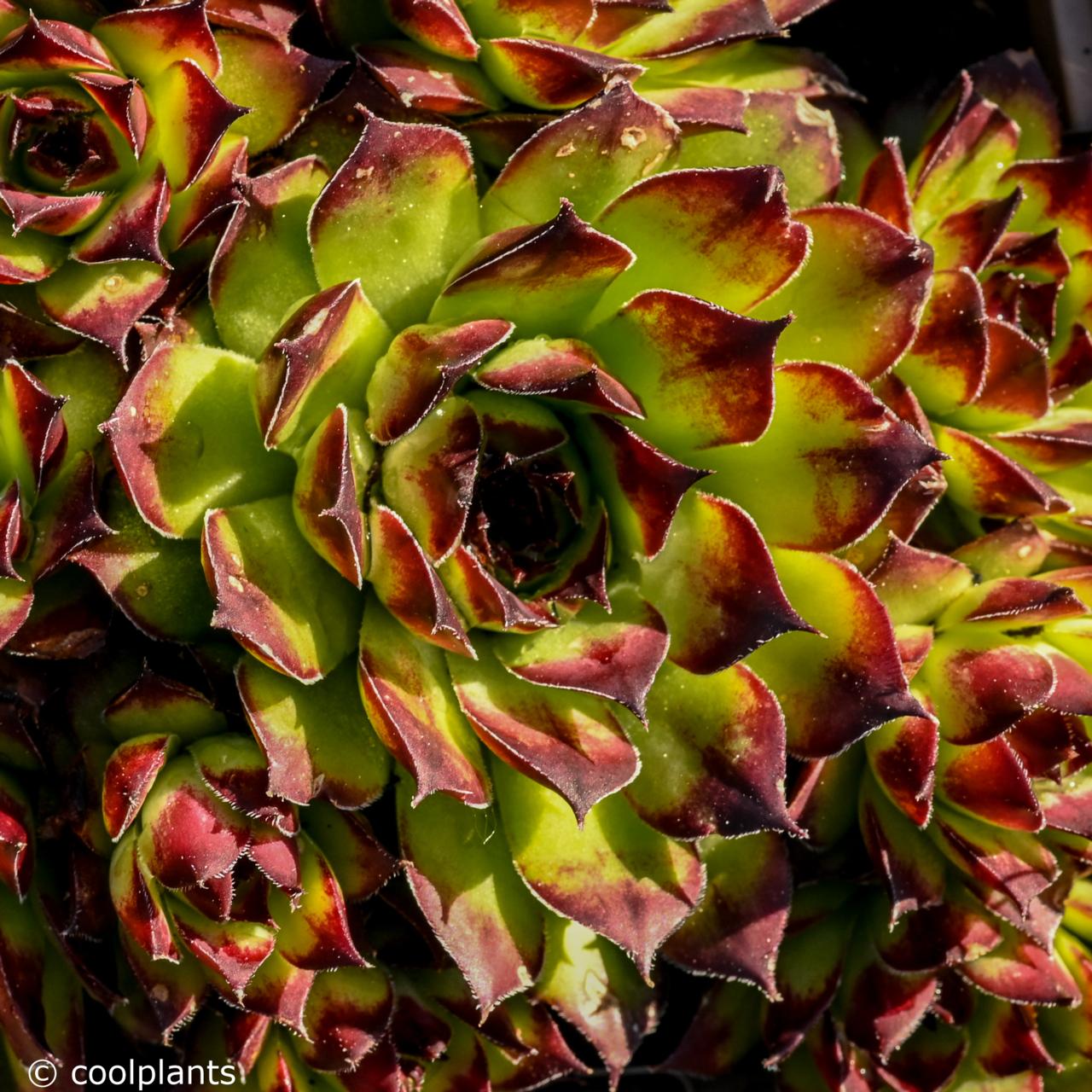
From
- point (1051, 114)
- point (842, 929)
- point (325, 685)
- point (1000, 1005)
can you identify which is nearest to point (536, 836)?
point (325, 685)

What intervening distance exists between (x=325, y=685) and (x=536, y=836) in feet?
0.64

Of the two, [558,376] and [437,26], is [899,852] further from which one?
[437,26]

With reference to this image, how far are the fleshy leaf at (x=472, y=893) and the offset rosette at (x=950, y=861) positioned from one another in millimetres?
243

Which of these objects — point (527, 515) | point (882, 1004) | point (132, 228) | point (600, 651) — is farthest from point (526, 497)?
point (882, 1004)

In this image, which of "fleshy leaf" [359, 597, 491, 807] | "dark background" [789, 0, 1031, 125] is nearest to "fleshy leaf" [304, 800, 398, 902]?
"fleshy leaf" [359, 597, 491, 807]

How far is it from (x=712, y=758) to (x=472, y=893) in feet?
0.70

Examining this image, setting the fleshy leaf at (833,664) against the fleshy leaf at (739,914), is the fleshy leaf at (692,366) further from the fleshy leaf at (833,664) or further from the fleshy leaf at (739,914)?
the fleshy leaf at (739,914)

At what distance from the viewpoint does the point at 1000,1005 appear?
119cm

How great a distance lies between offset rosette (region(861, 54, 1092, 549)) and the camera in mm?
1064

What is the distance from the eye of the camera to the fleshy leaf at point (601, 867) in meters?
0.98

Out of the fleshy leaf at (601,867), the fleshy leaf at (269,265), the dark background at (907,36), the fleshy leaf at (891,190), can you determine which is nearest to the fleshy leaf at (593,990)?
the fleshy leaf at (601,867)

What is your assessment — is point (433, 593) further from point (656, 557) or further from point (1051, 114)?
point (1051, 114)

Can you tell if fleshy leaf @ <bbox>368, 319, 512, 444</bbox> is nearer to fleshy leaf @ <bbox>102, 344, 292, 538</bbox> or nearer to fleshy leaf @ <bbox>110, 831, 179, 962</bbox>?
fleshy leaf @ <bbox>102, 344, 292, 538</bbox>

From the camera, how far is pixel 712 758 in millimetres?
969
